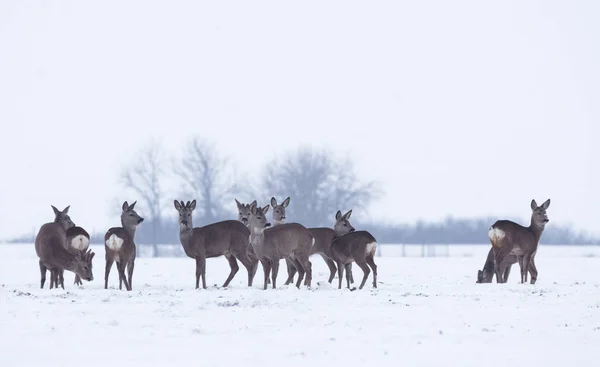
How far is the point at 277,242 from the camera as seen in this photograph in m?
19.9

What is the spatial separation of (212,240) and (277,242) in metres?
1.61

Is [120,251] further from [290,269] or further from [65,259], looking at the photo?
[290,269]

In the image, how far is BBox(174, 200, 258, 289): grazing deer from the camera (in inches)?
811

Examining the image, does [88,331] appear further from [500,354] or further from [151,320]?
[500,354]

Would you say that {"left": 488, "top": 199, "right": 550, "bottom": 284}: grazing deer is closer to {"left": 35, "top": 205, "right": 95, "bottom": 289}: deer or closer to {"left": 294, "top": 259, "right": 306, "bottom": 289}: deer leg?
{"left": 294, "top": 259, "right": 306, "bottom": 289}: deer leg

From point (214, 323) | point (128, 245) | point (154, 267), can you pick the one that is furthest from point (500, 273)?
point (154, 267)

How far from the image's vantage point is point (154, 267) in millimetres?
33156

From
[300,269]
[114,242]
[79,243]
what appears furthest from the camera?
[300,269]

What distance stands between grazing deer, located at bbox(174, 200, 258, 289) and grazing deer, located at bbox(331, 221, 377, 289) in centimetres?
201

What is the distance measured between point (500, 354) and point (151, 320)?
521 cm

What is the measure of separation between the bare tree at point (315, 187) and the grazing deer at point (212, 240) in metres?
52.1

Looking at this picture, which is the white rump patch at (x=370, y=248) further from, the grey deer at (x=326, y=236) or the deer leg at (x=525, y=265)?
the deer leg at (x=525, y=265)

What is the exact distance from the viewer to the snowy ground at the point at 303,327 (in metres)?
11.2

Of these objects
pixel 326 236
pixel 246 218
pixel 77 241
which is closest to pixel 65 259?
pixel 77 241
